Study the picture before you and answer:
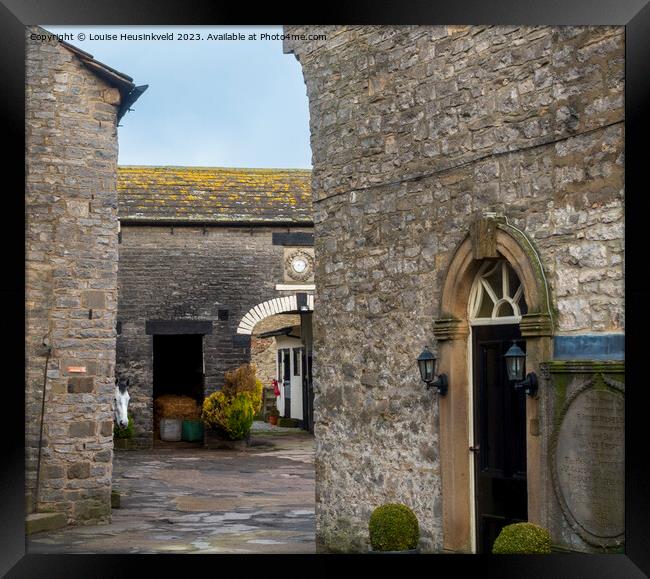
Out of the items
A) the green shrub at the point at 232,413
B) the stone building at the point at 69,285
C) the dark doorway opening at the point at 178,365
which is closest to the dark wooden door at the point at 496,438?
the stone building at the point at 69,285

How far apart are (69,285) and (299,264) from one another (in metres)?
11.3

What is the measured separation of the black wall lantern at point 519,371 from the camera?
26.1ft

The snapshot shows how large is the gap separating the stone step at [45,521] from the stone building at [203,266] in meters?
10.2

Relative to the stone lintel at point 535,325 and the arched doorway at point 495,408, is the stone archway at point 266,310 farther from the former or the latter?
the stone lintel at point 535,325

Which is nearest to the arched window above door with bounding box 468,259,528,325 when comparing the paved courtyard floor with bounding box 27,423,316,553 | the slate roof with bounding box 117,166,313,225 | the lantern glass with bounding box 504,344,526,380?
the lantern glass with bounding box 504,344,526,380

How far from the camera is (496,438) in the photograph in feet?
28.2

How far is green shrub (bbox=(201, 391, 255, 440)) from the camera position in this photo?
2273 cm

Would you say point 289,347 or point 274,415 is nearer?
point 289,347

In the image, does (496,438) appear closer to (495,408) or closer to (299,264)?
(495,408)

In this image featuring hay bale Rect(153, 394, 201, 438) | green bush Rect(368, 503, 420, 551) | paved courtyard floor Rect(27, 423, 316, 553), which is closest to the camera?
green bush Rect(368, 503, 420, 551)

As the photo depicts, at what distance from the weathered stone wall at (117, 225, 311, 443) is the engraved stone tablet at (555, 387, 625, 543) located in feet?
53.3

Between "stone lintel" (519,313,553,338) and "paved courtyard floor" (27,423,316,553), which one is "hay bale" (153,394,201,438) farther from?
"stone lintel" (519,313,553,338)

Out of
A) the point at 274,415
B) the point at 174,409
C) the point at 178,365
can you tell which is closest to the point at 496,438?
the point at 174,409

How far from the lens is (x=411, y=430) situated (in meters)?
9.45
